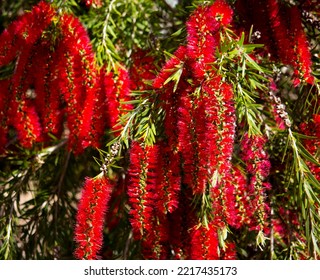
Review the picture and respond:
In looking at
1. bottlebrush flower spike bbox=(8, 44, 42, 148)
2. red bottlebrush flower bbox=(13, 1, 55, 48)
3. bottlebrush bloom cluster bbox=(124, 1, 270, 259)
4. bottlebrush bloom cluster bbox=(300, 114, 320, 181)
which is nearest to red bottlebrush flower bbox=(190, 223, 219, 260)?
bottlebrush bloom cluster bbox=(124, 1, 270, 259)

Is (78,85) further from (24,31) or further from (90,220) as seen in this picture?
(90,220)

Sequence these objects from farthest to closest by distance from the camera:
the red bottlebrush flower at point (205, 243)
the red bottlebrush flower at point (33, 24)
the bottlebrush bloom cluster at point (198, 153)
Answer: the red bottlebrush flower at point (33, 24) < the red bottlebrush flower at point (205, 243) < the bottlebrush bloom cluster at point (198, 153)

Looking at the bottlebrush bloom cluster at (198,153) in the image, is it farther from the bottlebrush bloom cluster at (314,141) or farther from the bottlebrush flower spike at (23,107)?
the bottlebrush flower spike at (23,107)

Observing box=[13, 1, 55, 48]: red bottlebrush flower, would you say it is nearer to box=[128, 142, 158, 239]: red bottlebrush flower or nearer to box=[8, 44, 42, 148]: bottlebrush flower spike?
box=[8, 44, 42, 148]: bottlebrush flower spike

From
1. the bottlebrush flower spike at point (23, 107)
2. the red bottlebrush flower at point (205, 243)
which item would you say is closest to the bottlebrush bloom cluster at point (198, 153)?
the red bottlebrush flower at point (205, 243)

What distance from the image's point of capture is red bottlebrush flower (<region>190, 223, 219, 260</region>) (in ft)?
3.26

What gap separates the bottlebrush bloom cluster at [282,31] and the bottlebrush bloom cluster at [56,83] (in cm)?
27

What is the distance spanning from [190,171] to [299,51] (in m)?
0.31

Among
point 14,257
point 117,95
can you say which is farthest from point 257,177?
point 14,257

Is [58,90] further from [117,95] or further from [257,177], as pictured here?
[257,177]

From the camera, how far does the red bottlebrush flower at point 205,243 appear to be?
995mm

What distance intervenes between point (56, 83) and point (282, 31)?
43 cm

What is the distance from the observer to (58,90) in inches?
43.6

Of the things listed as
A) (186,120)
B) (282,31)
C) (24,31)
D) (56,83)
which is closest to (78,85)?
(56,83)
